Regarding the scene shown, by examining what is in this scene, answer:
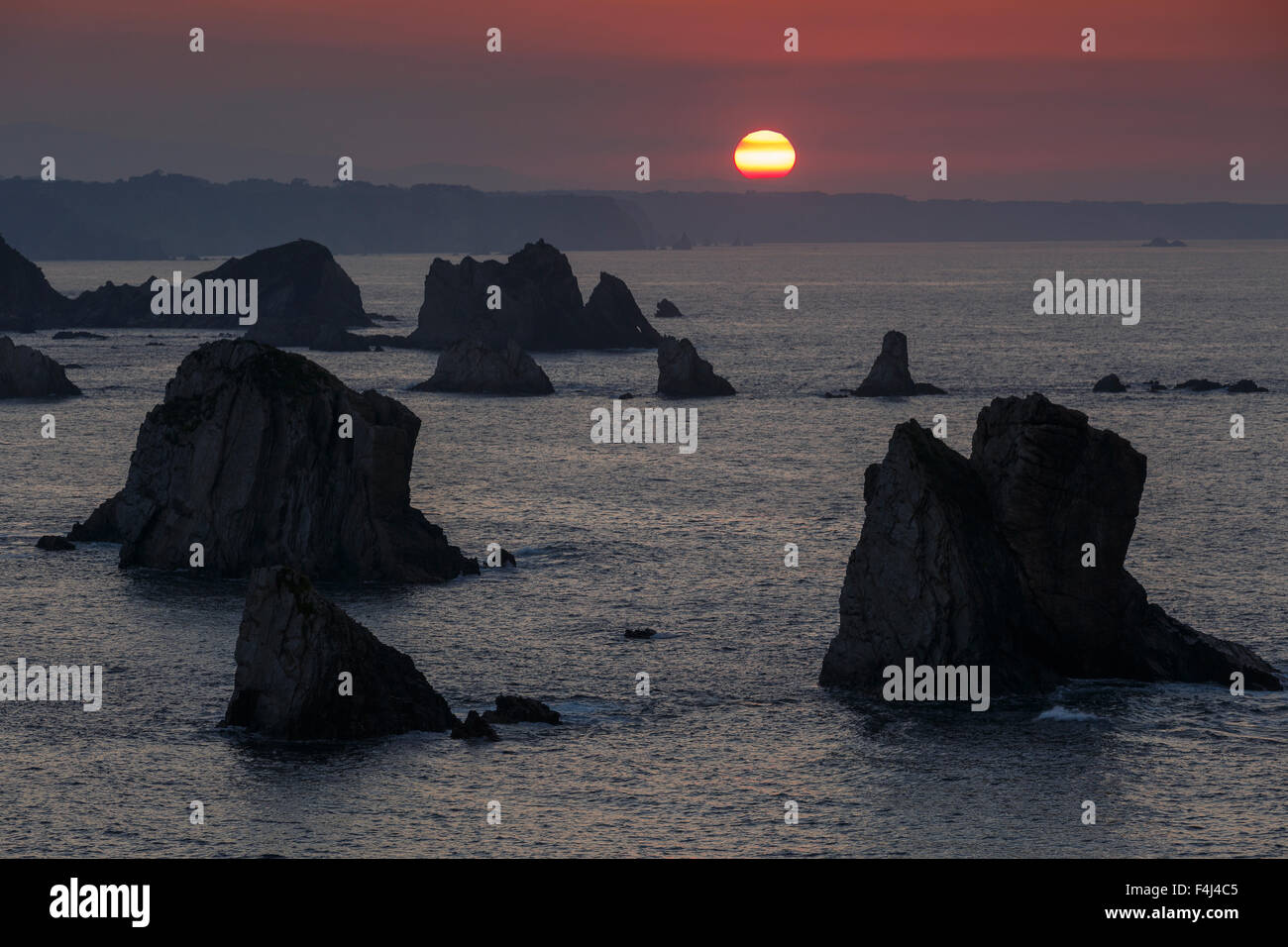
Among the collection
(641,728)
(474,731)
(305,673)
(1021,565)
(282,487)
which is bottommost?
(641,728)

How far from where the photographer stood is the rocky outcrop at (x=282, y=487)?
315 ft

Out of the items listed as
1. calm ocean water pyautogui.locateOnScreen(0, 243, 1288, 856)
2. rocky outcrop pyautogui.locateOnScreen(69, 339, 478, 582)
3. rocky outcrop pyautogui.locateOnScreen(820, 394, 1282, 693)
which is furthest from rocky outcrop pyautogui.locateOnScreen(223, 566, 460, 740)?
rocky outcrop pyautogui.locateOnScreen(69, 339, 478, 582)

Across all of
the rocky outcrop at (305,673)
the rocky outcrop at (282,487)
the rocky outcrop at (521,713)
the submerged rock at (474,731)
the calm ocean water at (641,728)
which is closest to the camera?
the calm ocean water at (641,728)

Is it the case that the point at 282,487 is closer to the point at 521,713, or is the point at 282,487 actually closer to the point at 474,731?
the point at 521,713

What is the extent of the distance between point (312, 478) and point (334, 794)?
145 feet

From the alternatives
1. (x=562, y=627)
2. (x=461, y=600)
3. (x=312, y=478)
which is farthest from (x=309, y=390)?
(x=562, y=627)

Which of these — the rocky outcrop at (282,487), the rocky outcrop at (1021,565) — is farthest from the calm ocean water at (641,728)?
the rocky outcrop at (282,487)

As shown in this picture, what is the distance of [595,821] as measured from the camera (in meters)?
53.3

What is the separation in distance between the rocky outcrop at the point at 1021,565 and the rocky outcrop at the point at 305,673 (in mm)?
21174

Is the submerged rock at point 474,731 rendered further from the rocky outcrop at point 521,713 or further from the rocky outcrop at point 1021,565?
the rocky outcrop at point 1021,565

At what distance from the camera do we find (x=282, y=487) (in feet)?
319

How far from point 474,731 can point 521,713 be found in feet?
11.6

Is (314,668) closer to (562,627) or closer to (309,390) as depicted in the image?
(562,627)

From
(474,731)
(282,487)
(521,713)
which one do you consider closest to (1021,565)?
(521,713)
